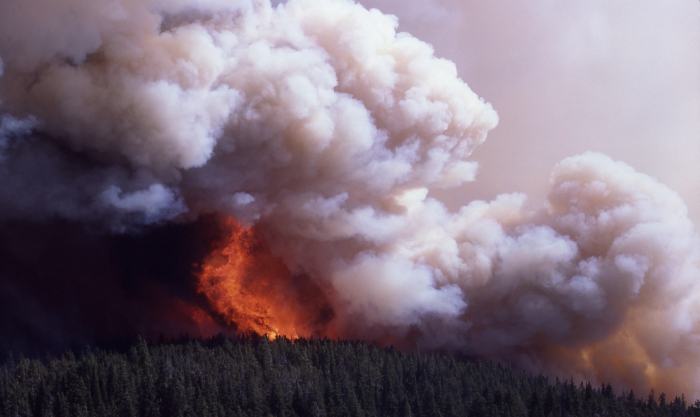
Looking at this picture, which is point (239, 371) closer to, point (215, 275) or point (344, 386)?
point (344, 386)

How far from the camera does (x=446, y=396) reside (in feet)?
224

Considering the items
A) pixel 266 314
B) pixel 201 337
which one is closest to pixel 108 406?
pixel 201 337

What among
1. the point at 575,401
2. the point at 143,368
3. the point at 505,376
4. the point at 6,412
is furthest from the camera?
the point at 505,376

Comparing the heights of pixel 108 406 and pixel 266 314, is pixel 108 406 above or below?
below

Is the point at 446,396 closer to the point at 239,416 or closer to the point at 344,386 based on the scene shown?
the point at 344,386

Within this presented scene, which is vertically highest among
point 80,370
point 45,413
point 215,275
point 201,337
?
point 215,275

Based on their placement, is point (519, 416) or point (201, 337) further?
point (201, 337)

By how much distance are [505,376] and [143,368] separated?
35.6 metres

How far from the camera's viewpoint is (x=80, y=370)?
59.0 metres

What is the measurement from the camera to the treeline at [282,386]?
56.7 m

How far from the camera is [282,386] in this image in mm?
64000

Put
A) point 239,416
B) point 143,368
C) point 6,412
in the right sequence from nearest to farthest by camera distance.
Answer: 1. point 6,412
2. point 239,416
3. point 143,368

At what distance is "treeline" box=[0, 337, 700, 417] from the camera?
56.7 meters

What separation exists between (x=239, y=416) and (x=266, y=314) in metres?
24.1
